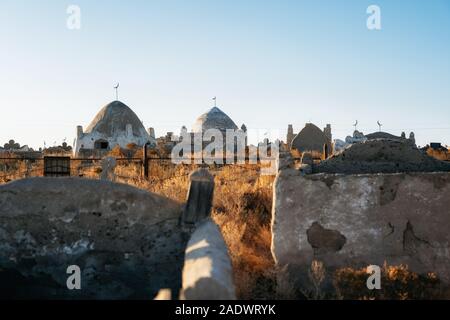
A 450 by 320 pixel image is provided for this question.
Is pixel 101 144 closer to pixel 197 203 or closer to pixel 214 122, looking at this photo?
pixel 214 122

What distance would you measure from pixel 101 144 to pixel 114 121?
172 centimetres

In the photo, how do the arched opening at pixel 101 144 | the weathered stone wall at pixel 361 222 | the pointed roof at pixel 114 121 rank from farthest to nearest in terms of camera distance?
the pointed roof at pixel 114 121 → the arched opening at pixel 101 144 → the weathered stone wall at pixel 361 222

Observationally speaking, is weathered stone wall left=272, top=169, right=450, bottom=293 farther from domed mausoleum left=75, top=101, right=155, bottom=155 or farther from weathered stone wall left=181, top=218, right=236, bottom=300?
domed mausoleum left=75, top=101, right=155, bottom=155

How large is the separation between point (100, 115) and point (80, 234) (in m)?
28.5

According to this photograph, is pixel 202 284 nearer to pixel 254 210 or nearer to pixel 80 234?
pixel 80 234

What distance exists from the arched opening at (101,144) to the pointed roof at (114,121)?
53 cm

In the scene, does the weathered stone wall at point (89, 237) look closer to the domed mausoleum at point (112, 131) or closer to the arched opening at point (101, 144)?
the domed mausoleum at point (112, 131)

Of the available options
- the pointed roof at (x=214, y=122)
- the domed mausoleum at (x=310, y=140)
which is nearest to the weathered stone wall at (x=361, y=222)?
the domed mausoleum at (x=310, y=140)

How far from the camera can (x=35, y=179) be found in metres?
5.38

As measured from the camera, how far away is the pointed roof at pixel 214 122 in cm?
3838

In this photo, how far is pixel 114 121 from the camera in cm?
3162

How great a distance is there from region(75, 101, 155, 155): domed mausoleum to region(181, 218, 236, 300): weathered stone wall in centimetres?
2693

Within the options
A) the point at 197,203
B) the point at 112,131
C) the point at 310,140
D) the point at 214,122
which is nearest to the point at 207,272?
the point at 197,203
